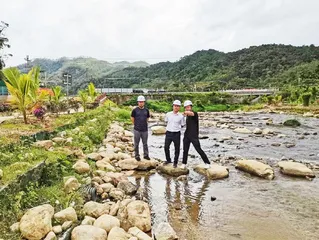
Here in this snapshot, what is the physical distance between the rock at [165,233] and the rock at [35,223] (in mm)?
1637

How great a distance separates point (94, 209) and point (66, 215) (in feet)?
2.16

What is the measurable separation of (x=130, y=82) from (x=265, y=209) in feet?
361

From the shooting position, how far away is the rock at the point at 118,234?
4948mm

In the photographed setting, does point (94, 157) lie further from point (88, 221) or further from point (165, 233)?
point (165, 233)

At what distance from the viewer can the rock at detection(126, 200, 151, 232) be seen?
558 cm

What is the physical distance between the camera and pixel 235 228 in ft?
18.9

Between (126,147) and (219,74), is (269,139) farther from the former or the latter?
(219,74)

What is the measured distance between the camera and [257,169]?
30.6ft

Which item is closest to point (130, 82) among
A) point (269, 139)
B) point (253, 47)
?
point (253, 47)

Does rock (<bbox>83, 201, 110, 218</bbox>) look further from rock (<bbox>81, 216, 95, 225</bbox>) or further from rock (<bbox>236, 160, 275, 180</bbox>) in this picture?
rock (<bbox>236, 160, 275, 180</bbox>)

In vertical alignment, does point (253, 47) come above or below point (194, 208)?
above

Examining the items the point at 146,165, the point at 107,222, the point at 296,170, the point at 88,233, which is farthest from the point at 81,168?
the point at 296,170

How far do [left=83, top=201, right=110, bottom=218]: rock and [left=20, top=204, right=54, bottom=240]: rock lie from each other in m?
0.84

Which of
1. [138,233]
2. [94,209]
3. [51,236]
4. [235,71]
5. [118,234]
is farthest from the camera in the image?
[235,71]
